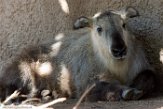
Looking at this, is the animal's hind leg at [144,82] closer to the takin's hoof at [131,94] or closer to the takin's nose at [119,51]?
the takin's hoof at [131,94]

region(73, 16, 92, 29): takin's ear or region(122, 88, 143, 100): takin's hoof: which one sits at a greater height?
region(73, 16, 92, 29): takin's ear

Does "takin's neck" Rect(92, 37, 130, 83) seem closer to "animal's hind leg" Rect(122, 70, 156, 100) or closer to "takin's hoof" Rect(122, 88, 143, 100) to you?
"animal's hind leg" Rect(122, 70, 156, 100)

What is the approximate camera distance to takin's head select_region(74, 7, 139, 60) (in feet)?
19.2

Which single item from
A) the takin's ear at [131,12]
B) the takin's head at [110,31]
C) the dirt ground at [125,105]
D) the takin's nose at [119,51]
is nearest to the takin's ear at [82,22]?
the takin's head at [110,31]

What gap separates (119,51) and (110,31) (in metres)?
0.30

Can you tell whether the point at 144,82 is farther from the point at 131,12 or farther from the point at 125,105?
the point at 131,12

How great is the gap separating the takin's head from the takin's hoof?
39 cm

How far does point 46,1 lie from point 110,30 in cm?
133

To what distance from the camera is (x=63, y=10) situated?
7043 millimetres

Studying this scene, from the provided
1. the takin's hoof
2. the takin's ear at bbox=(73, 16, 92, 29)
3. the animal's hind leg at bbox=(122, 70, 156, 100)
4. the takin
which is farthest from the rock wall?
the takin's hoof

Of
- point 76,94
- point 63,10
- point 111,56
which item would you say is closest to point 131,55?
point 111,56

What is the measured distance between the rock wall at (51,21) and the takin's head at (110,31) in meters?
0.35

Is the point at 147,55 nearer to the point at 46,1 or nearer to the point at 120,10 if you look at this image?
the point at 120,10

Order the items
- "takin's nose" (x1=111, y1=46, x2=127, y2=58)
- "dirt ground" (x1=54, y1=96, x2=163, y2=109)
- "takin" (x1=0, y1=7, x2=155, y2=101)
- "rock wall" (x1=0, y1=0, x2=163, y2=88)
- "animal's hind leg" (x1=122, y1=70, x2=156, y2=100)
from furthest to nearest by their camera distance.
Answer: "rock wall" (x1=0, y1=0, x2=163, y2=88), "animal's hind leg" (x1=122, y1=70, x2=156, y2=100), "takin" (x1=0, y1=7, x2=155, y2=101), "takin's nose" (x1=111, y1=46, x2=127, y2=58), "dirt ground" (x1=54, y1=96, x2=163, y2=109)
